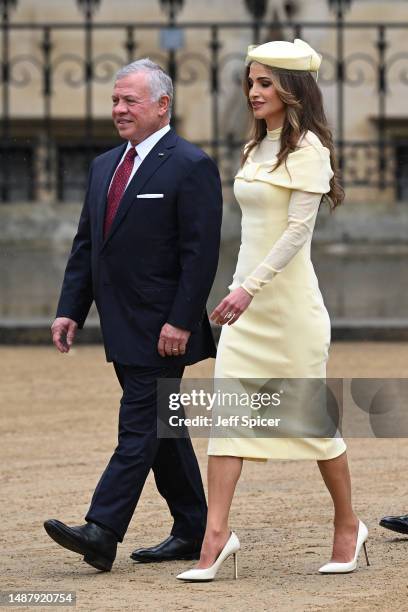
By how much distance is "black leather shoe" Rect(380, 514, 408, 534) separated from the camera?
5.98m

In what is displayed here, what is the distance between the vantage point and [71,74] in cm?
1582

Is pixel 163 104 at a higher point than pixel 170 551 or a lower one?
higher

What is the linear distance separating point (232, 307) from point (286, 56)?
80 cm

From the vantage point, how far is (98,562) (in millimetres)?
5586

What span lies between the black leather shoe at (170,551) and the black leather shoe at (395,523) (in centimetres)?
62

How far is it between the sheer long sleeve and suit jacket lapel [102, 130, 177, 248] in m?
0.51

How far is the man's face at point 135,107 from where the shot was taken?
→ 5707 millimetres

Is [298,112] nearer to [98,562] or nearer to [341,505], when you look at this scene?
[341,505]

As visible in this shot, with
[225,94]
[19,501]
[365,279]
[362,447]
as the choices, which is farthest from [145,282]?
[225,94]

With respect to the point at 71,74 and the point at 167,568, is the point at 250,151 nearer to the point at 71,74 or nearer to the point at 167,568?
the point at 167,568

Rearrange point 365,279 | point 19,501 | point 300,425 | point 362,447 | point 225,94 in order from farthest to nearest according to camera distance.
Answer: point 225,94, point 365,279, point 362,447, point 19,501, point 300,425

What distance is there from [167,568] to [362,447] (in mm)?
2440

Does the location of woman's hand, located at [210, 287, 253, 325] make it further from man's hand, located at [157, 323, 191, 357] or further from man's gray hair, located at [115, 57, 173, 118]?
man's gray hair, located at [115, 57, 173, 118]

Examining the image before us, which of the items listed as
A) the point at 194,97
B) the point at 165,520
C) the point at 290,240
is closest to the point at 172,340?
the point at 290,240
